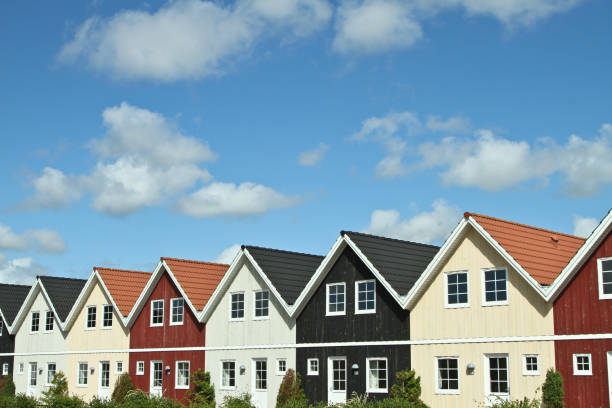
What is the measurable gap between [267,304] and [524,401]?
44.4 ft

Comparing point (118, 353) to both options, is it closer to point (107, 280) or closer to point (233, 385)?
point (107, 280)

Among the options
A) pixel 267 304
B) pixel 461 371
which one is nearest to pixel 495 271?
pixel 461 371

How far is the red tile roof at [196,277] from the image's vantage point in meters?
38.3

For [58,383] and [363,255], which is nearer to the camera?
[363,255]

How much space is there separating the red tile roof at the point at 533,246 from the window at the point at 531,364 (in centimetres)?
241

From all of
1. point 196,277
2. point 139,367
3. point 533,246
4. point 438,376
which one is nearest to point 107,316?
point 139,367

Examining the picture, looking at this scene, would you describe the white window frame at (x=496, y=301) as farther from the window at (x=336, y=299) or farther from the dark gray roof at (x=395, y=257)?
the window at (x=336, y=299)

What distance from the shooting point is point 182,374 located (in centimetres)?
3831

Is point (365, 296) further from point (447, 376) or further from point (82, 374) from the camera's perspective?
point (82, 374)

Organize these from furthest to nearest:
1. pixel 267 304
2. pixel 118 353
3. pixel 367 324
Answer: pixel 118 353 → pixel 267 304 → pixel 367 324

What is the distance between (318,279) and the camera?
32.6 meters

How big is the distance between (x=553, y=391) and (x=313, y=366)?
10.8m

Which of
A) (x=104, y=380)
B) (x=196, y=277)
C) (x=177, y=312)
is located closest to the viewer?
(x=177, y=312)

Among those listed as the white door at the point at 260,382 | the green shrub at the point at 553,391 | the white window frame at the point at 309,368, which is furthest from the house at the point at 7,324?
the green shrub at the point at 553,391
